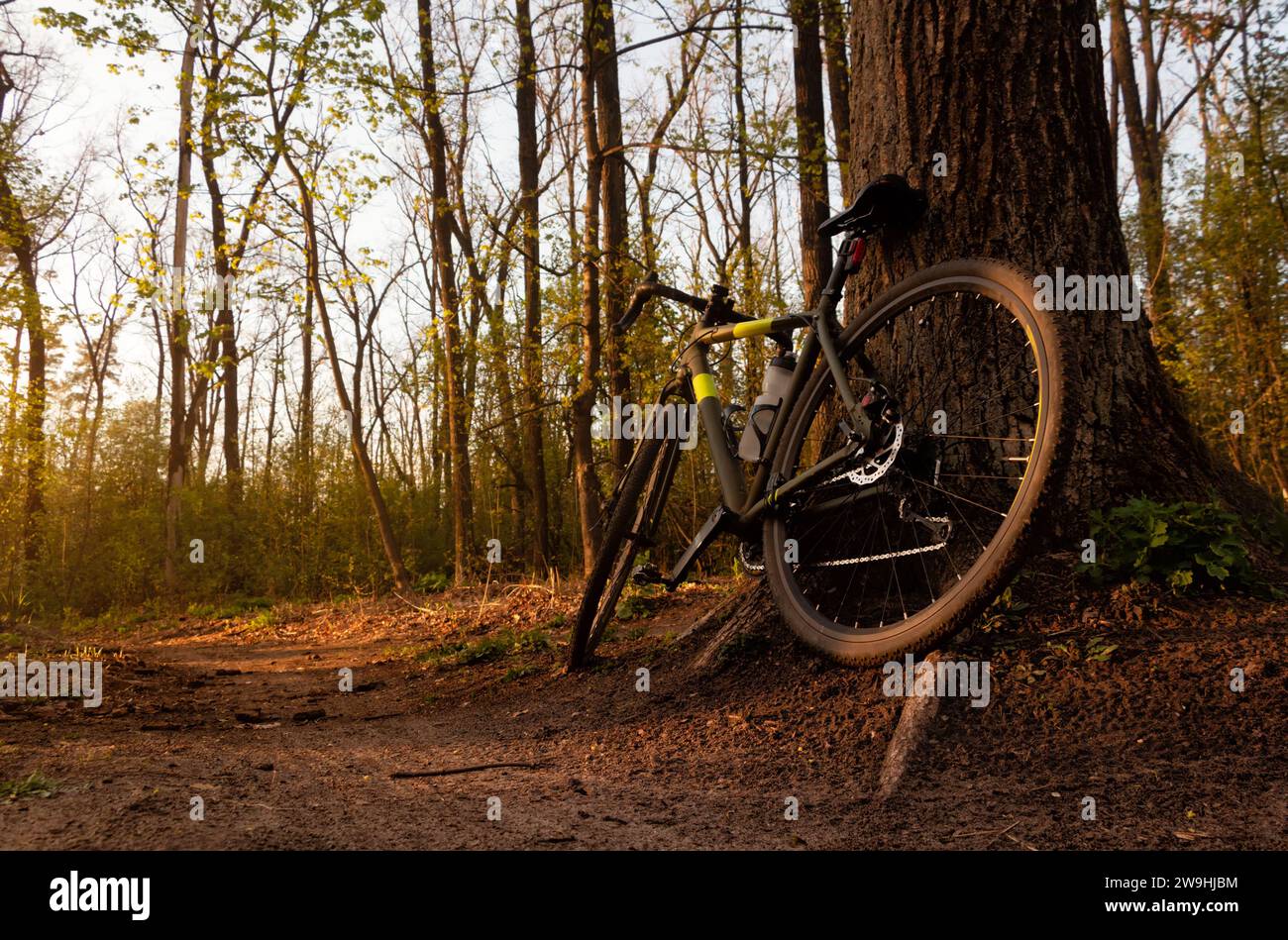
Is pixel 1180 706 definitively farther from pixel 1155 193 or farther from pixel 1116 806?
pixel 1155 193

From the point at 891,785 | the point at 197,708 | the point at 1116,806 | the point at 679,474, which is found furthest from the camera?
the point at 679,474

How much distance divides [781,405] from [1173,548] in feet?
4.62

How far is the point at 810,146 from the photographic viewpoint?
998 centimetres

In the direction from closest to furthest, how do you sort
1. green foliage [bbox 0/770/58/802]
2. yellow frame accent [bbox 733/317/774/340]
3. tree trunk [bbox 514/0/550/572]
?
green foliage [bbox 0/770/58/802], yellow frame accent [bbox 733/317/774/340], tree trunk [bbox 514/0/550/572]

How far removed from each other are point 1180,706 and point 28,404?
56.5ft

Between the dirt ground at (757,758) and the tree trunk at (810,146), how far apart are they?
250 inches

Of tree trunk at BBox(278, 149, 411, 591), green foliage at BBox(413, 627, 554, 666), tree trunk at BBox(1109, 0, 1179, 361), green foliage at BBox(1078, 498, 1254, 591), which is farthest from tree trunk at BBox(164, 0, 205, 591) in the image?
tree trunk at BBox(1109, 0, 1179, 361)

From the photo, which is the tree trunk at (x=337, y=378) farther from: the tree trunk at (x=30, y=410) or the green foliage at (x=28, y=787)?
the green foliage at (x=28, y=787)

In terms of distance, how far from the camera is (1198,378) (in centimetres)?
1002

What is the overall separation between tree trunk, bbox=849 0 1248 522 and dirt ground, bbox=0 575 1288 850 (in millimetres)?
569

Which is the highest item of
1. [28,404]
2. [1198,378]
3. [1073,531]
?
[28,404]

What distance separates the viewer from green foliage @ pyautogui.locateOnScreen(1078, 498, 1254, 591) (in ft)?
8.85

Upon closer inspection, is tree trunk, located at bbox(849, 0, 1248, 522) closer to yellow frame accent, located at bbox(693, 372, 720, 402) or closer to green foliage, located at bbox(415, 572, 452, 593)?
yellow frame accent, located at bbox(693, 372, 720, 402)
